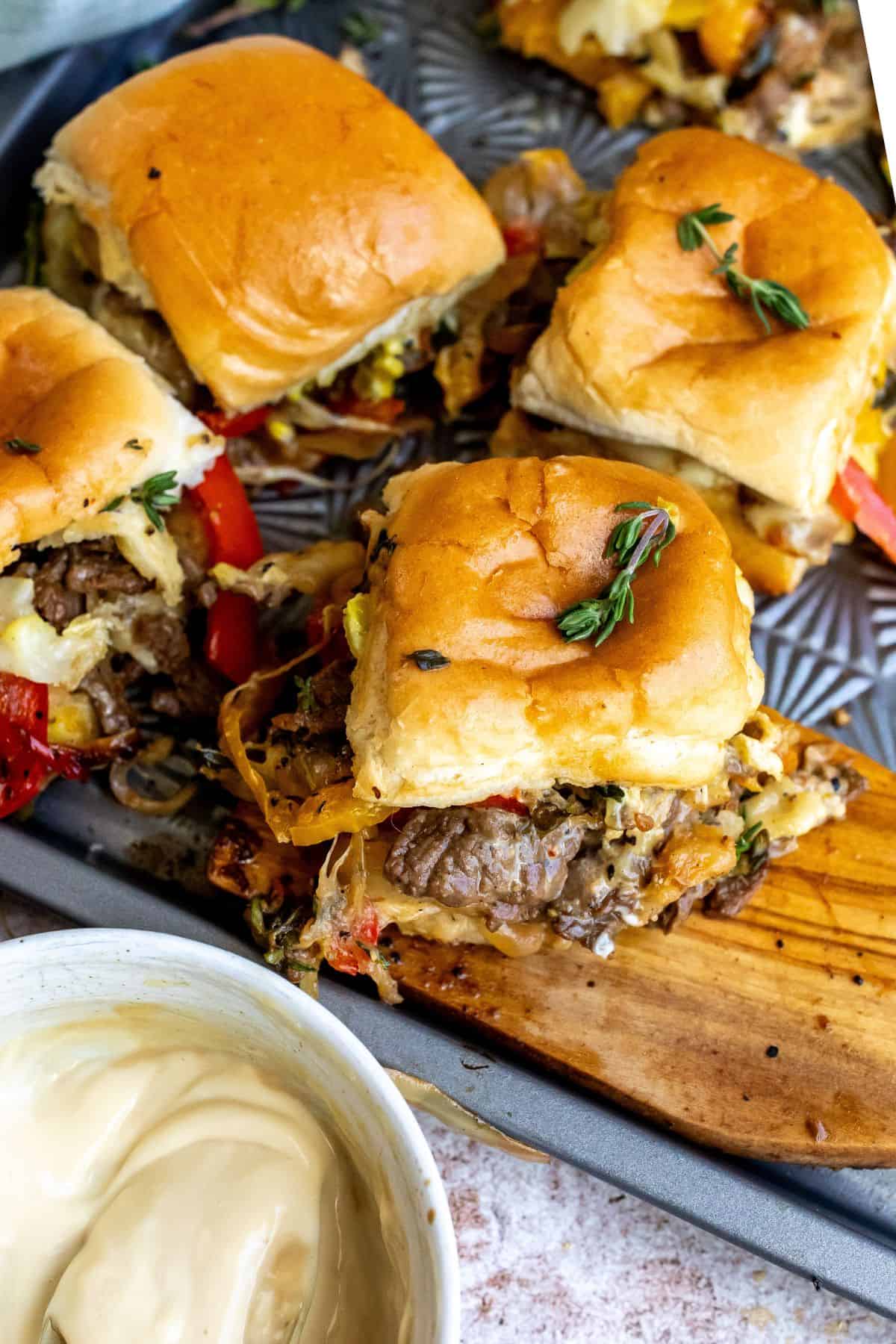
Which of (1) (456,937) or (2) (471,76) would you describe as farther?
(2) (471,76)

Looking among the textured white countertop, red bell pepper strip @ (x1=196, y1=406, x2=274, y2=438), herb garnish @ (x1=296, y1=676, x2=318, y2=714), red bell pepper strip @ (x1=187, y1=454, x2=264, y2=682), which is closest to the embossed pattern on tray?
red bell pepper strip @ (x1=196, y1=406, x2=274, y2=438)

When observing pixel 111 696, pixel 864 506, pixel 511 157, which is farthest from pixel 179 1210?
pixel 511 157

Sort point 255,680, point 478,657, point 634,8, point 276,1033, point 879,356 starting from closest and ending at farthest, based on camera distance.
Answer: point 276,1033 → point 478,657 → point 255,680 → point 879,356 → point 634,8

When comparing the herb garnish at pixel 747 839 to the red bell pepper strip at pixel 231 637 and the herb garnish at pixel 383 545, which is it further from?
the red bell pepper strip at pixel 231 637

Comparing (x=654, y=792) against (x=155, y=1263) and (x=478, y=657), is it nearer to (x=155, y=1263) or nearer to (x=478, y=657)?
(x=478, y=657)

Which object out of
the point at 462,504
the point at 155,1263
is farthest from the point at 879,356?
the point at 155,1263

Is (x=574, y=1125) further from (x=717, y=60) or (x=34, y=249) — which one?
(x=717, y=60)

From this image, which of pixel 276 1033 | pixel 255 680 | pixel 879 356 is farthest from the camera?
pixel 879 356
